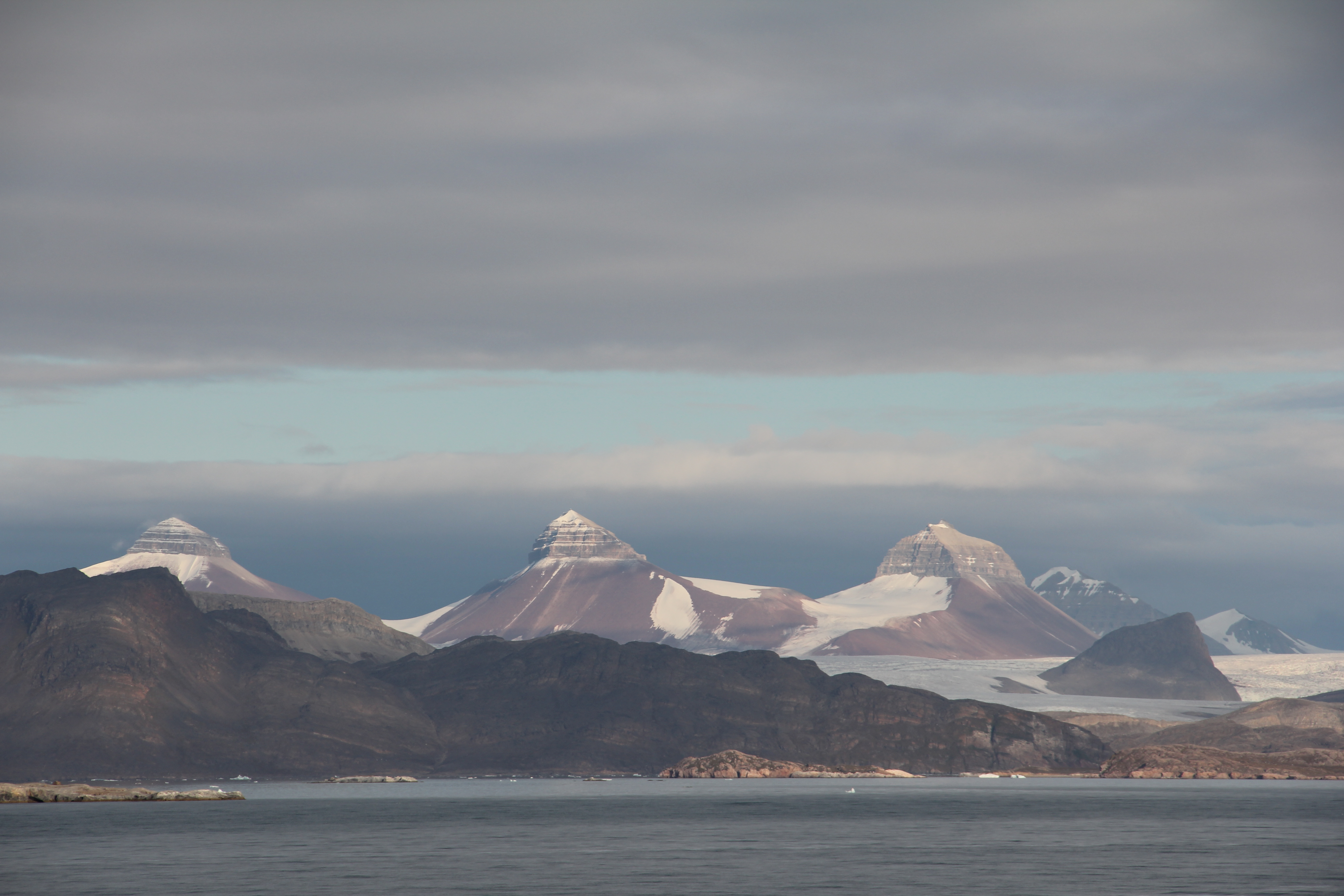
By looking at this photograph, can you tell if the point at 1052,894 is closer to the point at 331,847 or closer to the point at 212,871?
the point at 212,871

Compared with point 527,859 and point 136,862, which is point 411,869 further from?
point 136,862

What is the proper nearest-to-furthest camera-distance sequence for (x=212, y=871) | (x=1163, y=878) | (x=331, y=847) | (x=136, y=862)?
(x=1163, y=878) → (x=212, y=871) → (x=136, y=862) → (x=331, y=847)

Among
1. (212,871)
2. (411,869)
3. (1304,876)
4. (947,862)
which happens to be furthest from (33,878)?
(1304,876)

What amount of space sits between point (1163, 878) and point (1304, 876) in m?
13.0

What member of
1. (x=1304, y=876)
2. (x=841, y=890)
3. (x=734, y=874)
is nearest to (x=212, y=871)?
(x=734, y=874)

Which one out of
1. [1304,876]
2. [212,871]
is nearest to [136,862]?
[212,871]

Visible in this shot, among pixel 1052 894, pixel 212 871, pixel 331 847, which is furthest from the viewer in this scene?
pixel 331 847

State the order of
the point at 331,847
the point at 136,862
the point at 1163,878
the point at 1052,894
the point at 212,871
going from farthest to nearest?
the point at 331,847 < the point at 136,862 < the point at 212,871 < the point at 1163,878 < the point at 1052,894

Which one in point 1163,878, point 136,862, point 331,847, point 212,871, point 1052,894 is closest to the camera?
point 1052,894

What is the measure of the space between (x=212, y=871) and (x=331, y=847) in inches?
1386

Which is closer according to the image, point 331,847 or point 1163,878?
point 1163,878

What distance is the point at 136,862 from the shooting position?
17438 centimetres

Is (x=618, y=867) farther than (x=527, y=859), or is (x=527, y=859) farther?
(x=527, y=859)

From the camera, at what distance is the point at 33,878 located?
6009 inches
